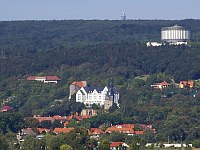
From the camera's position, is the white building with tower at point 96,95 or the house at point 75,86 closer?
the white building with tower at point 96,95

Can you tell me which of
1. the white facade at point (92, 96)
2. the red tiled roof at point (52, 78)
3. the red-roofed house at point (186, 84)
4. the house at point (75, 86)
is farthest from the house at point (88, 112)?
the red tiled roof at point (52, 78)

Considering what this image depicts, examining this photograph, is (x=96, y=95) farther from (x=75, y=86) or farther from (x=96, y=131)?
(x=96, y=131)

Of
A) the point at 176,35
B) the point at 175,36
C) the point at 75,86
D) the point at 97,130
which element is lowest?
the point at 97,130

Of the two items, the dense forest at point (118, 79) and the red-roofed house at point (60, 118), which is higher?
the dense forest at point (118, 79)

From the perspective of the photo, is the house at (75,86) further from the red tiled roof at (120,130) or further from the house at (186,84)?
the red tiled roof at (120,130)

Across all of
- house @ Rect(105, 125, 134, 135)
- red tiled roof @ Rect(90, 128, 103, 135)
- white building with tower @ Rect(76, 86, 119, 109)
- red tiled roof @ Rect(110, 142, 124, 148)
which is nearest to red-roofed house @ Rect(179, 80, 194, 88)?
white building with tower @ Rect(76, 86, 119, 109)

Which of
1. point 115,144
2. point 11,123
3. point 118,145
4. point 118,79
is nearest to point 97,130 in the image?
point 11,123

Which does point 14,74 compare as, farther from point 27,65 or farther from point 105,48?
point 105,48
